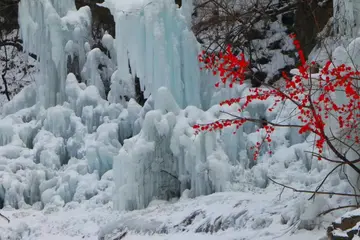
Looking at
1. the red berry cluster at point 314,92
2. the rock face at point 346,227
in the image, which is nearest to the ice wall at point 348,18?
the red berry cluster at point 314,92

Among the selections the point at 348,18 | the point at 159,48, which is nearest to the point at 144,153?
the point at 159,48

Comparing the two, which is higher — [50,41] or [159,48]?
[50,41]

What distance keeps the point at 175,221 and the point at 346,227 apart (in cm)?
472

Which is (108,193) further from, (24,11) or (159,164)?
(24,11)

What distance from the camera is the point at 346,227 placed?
6871mm

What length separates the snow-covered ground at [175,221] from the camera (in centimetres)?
995

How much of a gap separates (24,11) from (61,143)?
3.78 m

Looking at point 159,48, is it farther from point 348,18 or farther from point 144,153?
point 348,18

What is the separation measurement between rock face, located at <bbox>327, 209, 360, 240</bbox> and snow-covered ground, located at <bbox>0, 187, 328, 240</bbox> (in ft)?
6.01

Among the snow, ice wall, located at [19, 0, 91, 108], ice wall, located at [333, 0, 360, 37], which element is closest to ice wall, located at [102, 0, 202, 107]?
the snow

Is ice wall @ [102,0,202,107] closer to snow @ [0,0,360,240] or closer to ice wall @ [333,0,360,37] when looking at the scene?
snow @ [0,0,360,240]

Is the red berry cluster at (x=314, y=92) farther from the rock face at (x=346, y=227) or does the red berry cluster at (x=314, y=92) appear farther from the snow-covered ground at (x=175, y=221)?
the snow-covered ground at (x=175, y=221)

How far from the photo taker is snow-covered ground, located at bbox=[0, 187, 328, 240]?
9945 mm

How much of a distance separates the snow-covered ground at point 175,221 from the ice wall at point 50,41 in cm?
376
